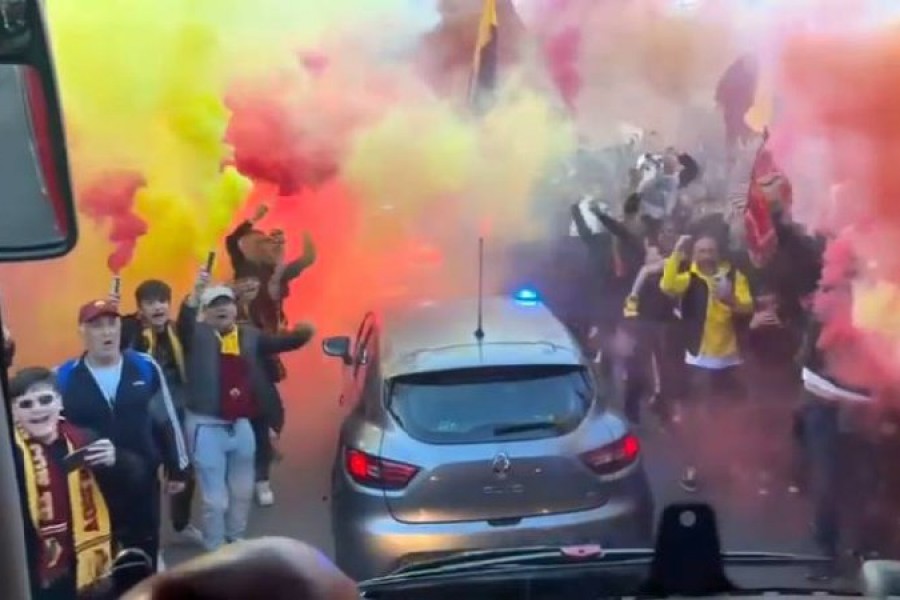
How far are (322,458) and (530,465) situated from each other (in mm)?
380

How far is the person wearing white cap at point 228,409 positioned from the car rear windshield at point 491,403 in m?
0.23

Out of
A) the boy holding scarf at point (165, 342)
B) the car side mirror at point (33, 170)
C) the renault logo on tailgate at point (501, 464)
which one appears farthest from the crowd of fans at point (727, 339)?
the car side mirror at point (33, 170)

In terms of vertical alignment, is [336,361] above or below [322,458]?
above

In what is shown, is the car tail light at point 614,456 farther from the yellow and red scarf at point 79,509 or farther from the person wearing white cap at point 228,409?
the yellow and red scarf at point 79,509

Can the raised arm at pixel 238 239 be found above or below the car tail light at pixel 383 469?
above

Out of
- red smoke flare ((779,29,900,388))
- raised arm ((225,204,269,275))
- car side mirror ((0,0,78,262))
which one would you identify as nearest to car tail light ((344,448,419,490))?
raised arm ((225,204,269,275))

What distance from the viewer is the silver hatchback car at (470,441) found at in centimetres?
228

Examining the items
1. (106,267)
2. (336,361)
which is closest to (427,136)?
(336,361)

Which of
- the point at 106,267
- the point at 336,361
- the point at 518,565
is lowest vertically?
the point at 518,565

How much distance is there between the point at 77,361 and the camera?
2199 millimetres

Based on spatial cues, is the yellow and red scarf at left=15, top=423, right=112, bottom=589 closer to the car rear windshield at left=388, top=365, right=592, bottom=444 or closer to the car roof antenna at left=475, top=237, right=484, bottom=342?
the car rear windshield at left=388, top=365, right=592, bottom=444

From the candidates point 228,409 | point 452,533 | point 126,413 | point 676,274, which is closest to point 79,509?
point 126,413

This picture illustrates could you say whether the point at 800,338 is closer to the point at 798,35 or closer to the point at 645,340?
the point at 645,340

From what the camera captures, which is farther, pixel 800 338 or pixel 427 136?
pixel 800 338
